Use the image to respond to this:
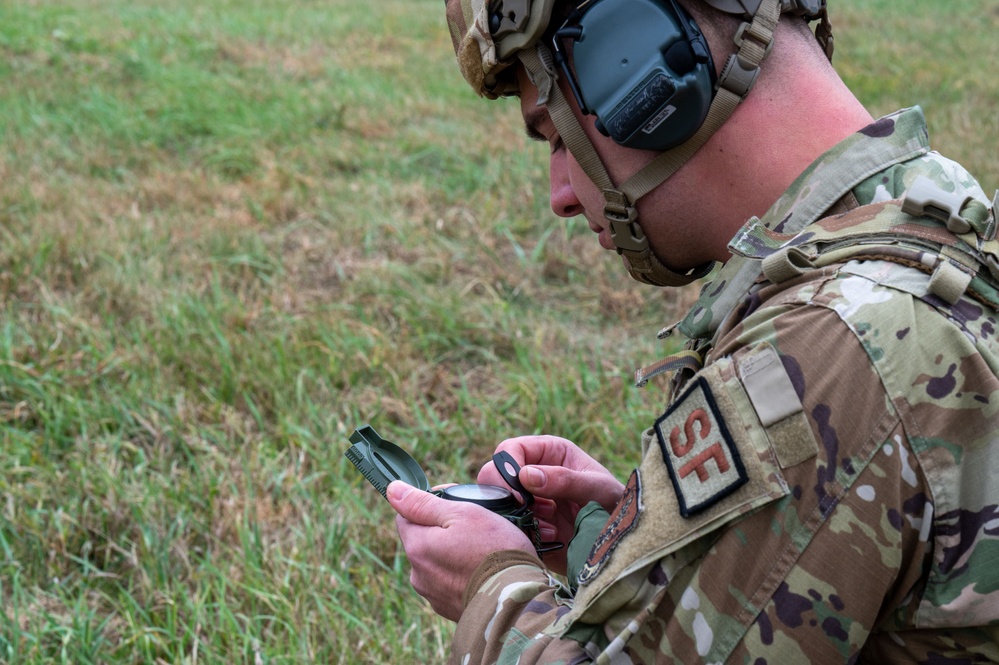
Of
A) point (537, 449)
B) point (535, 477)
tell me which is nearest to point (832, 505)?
point (535, 477)

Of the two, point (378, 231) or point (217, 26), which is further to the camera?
point (217, 26)

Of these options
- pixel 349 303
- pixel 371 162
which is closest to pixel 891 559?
pixel 349 303

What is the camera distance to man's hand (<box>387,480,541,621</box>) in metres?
1.54

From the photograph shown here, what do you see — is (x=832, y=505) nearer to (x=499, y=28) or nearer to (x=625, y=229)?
(x=625, y=229)

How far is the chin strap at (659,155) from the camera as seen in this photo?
4.67 ft

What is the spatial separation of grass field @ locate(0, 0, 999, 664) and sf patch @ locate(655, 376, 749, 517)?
1592 millimetres

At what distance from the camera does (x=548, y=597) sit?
140 centimetres

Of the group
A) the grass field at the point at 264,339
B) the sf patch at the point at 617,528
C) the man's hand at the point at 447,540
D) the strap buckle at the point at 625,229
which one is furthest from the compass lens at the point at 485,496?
the grass field at the point at 264,339

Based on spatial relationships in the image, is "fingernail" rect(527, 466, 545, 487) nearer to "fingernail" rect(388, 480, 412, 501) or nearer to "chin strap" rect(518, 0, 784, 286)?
"fingernail" rect(388, 480, 412, 501)

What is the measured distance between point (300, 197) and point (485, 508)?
4.21 metres

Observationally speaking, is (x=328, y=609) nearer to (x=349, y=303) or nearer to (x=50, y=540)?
(x=50, y=540)

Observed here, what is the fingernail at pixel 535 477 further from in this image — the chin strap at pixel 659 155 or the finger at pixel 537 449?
the chin strap at pixel 659 155

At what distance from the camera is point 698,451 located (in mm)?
1183

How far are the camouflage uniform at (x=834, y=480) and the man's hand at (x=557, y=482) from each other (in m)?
0.49
